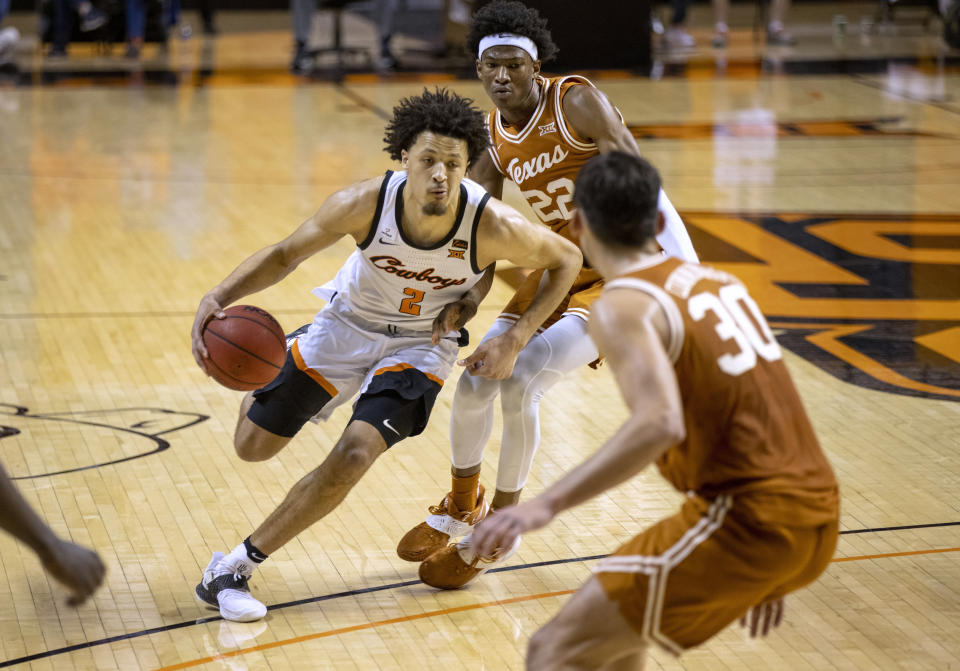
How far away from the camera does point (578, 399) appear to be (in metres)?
6.26

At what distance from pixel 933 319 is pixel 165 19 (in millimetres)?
13744

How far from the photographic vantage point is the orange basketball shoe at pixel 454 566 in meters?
4.31

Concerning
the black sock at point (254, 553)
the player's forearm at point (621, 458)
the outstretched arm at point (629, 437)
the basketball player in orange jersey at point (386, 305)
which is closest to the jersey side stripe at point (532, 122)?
the basketball player in orange jersey at point (386, 305)

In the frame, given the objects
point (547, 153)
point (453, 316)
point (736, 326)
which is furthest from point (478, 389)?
point (736, 326)

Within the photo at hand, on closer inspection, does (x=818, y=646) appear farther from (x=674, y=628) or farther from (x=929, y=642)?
(x=674, y=628)

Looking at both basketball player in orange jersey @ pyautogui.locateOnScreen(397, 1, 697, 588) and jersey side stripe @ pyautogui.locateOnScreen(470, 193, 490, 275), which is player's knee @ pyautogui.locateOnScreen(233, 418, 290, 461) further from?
jersey side stripe @ pyautogui.locateOnScreen(470, 193, 490, 275)

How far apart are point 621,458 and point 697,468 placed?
0.36m

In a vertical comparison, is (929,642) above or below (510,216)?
below

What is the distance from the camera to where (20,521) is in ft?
8.46

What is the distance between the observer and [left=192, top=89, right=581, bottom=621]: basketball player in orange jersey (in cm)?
411

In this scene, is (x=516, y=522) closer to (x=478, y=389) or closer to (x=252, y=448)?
(x=478, y=389)

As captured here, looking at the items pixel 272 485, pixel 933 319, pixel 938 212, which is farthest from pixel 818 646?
pixel 938 212

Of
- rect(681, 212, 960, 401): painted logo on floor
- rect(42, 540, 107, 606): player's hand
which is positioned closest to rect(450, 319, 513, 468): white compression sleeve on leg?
rect(42, 540, 107, 606): player's hand

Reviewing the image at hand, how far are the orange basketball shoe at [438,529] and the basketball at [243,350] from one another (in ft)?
2.43
